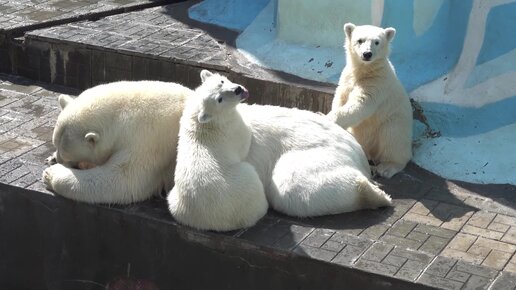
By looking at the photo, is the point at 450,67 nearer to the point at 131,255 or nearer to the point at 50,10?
the point at 131,255

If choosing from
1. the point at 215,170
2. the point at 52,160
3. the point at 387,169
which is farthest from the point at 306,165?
the point at 52,160

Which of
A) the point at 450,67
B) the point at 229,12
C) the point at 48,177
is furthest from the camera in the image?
the point at 229,12

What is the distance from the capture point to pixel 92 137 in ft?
18.9

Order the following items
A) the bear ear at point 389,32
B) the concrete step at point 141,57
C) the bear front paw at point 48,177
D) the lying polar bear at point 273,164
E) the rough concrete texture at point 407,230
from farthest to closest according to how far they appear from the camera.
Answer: the concrete step at point 141,57 < the bear ear at point 389,32 < the bear front paw at point 48,177 < the lying polar bear at point 273,164 < the rough concrete texture at point 407,230

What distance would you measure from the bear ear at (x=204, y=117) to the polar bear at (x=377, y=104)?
1.20 meters

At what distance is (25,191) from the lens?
20.0 ft

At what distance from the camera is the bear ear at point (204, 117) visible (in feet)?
17.7

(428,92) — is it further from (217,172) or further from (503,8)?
(217,172)

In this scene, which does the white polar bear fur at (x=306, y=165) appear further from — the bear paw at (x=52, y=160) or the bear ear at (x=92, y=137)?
the bear paw at (x=52, y=160)

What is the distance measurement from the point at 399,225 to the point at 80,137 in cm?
198

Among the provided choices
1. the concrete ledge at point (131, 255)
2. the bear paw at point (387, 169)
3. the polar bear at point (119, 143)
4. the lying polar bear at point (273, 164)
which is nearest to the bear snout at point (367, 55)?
the lying polar bear at point (273, 164)

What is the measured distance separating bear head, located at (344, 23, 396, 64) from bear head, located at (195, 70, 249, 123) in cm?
108

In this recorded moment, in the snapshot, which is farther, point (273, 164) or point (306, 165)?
point (273, 164)

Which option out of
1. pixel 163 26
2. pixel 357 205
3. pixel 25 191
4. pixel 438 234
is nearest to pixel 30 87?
pixel 163 26
